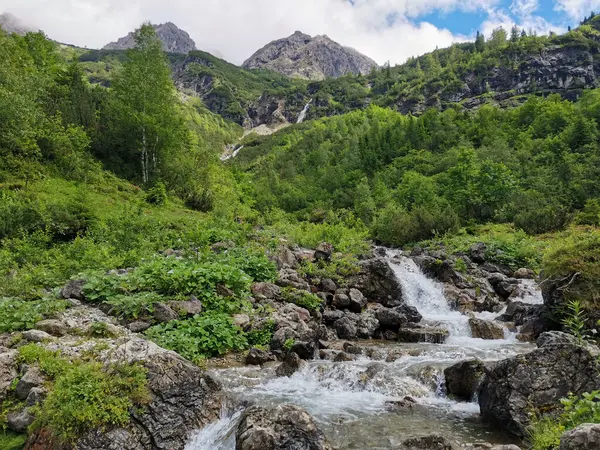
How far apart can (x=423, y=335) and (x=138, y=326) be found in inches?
368

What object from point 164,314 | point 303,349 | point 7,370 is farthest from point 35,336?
point 303,349

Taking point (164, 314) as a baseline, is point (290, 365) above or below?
below

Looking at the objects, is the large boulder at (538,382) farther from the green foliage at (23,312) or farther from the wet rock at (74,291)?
the wet rock at (74,291)

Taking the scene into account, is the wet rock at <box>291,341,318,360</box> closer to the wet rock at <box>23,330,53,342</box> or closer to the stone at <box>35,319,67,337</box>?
the stone at <box>35,319,67,337</box>

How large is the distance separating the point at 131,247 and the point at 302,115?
624 feet

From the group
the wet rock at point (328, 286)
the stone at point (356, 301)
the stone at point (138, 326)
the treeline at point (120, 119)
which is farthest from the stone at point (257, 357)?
the treeline at point (120, 119)

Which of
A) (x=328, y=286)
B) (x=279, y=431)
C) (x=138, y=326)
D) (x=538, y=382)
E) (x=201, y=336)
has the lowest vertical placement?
(x=201, y=336)

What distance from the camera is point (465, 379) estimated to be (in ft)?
29.8

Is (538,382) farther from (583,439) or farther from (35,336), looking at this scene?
(35,336)

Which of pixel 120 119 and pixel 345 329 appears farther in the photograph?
pixel 120 119

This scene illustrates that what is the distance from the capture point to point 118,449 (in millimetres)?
6164

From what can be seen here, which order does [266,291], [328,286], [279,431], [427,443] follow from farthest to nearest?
1. [328,286]
2. [266,291]
3. [427,443]
4. [279,431]

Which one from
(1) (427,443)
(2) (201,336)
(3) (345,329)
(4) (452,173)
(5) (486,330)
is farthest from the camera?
(4) (452,173)

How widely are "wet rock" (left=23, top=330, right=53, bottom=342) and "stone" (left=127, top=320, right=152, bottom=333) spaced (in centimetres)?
208
